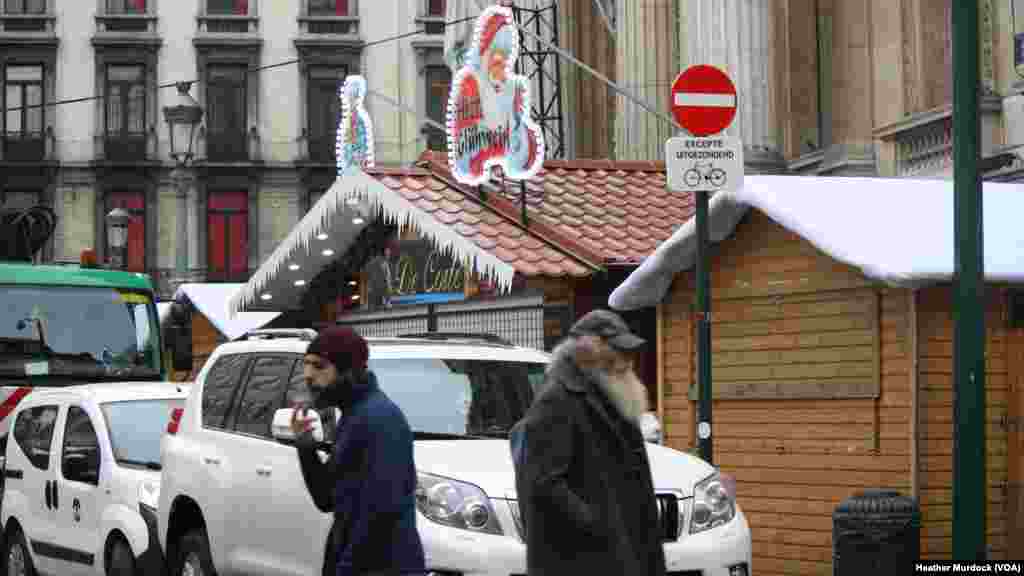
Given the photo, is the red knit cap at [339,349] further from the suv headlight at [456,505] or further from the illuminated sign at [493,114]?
the illuminated sign at [493,114]

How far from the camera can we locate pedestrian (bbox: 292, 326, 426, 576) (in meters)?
7.70

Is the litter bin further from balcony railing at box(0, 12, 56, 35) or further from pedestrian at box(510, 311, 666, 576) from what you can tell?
balcony railing at box(0, 12, 56, 35)

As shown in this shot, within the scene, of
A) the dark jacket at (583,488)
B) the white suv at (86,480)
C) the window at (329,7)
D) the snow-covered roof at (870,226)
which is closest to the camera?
the dark jacket at (583,488)

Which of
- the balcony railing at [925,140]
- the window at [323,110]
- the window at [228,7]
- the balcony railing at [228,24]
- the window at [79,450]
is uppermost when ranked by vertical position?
the window at [228,7]

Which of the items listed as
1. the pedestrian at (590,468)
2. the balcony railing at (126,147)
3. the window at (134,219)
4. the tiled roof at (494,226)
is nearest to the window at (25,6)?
the balcony railing at (126,147)

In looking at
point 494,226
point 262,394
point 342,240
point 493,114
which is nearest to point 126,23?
point 342,240

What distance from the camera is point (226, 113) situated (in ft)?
206

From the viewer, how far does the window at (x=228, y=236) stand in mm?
62531

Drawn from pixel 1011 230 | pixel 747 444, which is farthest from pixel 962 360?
pixel 747 444

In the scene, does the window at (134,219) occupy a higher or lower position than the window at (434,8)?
lower

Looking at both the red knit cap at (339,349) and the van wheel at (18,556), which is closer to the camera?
the red knit cap at (339,349)

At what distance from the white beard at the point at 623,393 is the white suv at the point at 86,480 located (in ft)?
23.3

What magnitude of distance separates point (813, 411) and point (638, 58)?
1401 cm

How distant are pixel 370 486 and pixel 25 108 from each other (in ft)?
186
